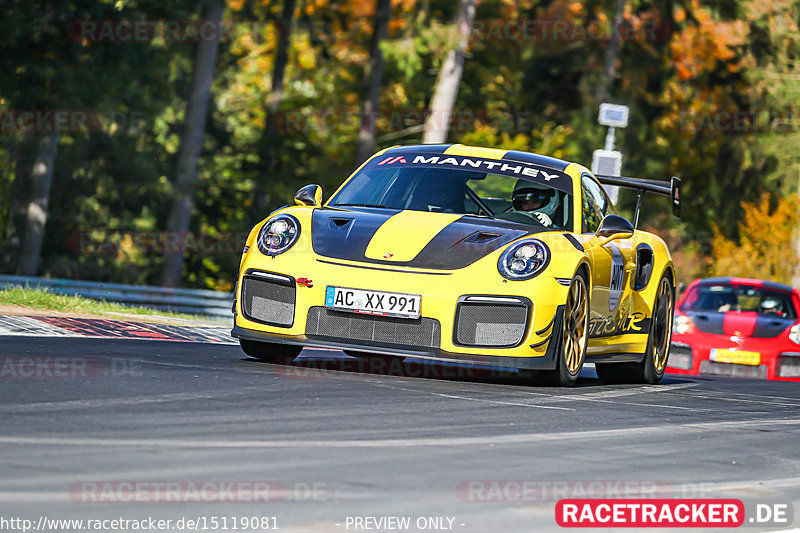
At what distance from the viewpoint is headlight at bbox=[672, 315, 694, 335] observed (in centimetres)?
1592

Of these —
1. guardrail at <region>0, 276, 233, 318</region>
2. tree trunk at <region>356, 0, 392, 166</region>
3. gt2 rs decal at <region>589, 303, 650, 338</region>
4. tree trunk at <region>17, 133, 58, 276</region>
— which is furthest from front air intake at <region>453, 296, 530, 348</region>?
tree trunk at <region>356, 0, 392, 166</region>

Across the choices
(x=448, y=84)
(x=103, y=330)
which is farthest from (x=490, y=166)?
(x=448, y=84)

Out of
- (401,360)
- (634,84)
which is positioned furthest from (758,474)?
(634,84)

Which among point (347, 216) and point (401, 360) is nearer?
point (347, 216)

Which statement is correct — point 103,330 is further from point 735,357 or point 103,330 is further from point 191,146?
point 191,146

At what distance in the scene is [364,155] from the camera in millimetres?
35438

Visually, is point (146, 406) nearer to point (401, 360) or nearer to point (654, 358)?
point (401, 360)

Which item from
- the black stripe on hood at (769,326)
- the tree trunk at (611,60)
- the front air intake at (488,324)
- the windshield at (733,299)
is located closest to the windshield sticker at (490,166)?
the front air intake at (488,324)

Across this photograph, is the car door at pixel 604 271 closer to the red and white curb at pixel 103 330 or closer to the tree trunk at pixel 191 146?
the red and white curb at pixel 103 330

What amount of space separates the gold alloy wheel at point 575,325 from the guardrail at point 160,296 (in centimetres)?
1646

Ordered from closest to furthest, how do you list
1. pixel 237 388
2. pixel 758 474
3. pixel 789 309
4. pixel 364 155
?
pixel 758 474 < pixel 237 388 < pixel 789 309 < pixel 364 155

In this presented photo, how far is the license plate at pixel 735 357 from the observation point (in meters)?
15.6

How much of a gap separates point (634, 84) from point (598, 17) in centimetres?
281

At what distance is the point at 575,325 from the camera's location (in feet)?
29.1
